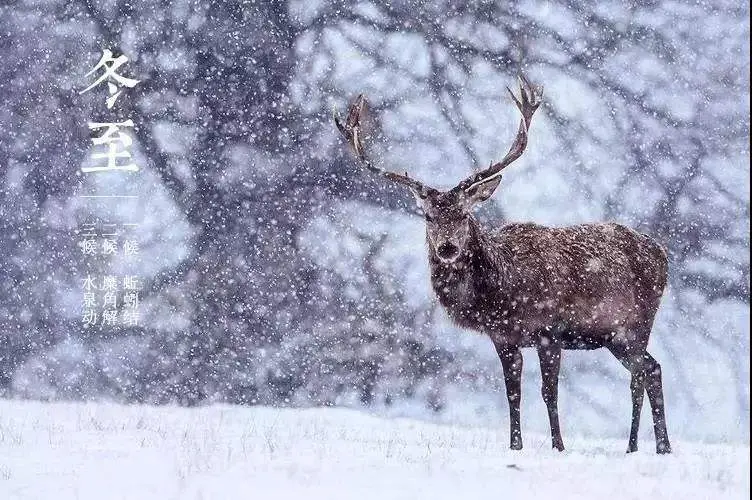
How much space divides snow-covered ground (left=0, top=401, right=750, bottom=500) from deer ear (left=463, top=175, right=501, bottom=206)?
146 centimetres

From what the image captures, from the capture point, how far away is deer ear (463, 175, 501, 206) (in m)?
5.77

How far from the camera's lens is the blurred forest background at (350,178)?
28.5ft

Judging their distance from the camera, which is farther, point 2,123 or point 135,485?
point 2,123

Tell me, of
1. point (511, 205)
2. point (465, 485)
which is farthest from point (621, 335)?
point (511, 205)

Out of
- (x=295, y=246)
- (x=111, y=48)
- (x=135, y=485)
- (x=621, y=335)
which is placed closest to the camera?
(x=135, y=485)

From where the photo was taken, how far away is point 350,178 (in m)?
8.98

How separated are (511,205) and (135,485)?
5549 mm

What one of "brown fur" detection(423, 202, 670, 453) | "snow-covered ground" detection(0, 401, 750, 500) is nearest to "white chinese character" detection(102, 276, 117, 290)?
"snow-covered ground" detection(0, 401, 750, 500)

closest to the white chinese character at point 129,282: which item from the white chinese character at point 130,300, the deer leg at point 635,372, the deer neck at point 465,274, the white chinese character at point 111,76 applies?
the white chinese character at point 130,300

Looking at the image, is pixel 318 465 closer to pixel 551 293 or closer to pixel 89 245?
pixel 551 293

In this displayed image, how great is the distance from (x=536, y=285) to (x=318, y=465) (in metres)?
1.95

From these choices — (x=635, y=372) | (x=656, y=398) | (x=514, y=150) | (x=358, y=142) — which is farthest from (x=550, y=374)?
(x=358, y=142)

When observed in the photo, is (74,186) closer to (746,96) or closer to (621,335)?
(621,335)

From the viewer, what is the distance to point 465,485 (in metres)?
4.49
